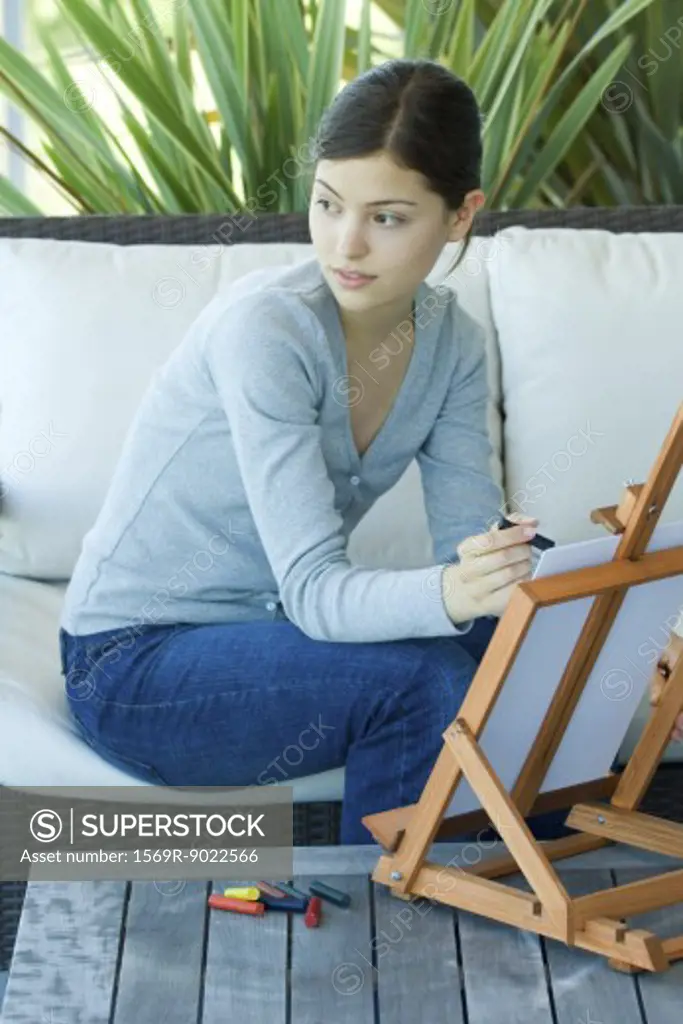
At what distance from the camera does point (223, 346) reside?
1.93 meters

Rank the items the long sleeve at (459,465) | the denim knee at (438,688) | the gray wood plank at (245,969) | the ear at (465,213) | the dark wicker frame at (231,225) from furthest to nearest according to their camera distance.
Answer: the dark wicker frame at (231,225)
the long sleeve at (459,465)
the ear at (465,213)
the denim knee at (438,688)
the gray wood plank at (245,969)

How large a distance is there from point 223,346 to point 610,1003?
0.84 meters

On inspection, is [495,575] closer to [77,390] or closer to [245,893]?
[245,893]

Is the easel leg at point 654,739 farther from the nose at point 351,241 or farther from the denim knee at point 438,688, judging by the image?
the nose at point 351,241

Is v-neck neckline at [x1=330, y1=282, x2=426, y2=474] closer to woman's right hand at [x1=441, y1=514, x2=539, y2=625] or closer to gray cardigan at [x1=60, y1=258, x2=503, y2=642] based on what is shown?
gray cardigan at [x1=60, y1=258, x2=503, y2=642]

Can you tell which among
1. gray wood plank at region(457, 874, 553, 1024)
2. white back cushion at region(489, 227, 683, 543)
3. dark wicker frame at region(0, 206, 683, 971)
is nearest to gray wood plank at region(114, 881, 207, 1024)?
gray wood plank at region(457, 874, 553, 1024)

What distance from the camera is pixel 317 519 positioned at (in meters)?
1.85

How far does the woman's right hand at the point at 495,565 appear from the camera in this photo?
65.8 inches

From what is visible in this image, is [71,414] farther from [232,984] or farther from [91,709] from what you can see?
[232,984]

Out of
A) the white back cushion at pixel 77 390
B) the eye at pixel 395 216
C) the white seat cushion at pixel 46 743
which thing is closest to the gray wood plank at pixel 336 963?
the white seat cushion at pixel 46 743

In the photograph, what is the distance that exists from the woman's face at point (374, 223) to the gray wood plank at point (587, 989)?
75 centimetres

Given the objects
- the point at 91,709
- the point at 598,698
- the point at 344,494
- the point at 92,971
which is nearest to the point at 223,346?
the point at 344,494

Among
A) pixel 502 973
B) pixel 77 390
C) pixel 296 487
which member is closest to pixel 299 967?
pixel 502 973

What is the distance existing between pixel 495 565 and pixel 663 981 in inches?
16.5
